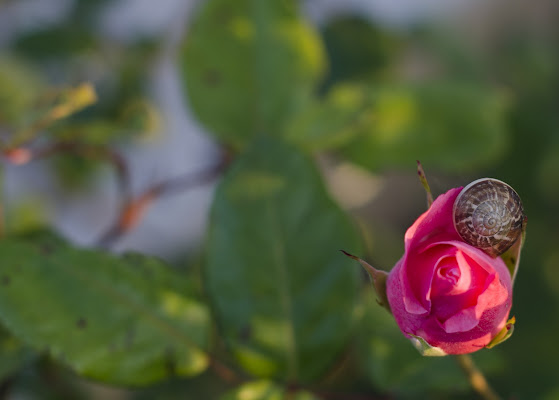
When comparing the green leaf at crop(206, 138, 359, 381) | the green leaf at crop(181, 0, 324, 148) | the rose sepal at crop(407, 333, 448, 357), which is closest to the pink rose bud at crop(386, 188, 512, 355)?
the rose sepal at crop(407, 333, 448, 357)

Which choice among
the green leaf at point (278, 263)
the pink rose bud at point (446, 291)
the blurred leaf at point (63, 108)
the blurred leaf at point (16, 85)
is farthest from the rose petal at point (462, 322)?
the blurred leaf at point (16, 85)

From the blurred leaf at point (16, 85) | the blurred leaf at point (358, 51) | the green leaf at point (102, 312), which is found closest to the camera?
the green leaf at point (102, 312)

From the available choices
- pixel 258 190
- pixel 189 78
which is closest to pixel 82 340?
pixel 258 190

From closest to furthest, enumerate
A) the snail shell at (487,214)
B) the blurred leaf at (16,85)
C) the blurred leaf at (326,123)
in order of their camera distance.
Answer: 1. the snail shell at (487,214)
2. the blurred leaf at (326,123)
3. the blurred leaf at (16,85)

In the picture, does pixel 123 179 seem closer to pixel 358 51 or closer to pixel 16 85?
pixel 16 85

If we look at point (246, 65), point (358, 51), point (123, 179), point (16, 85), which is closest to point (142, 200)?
point (123, 179)

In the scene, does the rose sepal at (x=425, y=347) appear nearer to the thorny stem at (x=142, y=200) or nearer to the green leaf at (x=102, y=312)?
the green leaf at (x=102, y=312)

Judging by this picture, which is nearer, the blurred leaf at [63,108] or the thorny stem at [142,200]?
the blurred leaf at [63,108]
